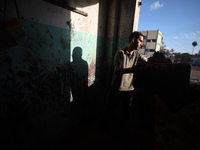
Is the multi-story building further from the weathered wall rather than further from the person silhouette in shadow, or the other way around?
the person silhouette in shadow

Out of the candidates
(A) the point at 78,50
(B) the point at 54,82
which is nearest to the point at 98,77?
(A) the point at 78,50

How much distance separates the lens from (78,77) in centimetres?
172

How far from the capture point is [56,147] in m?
1.58

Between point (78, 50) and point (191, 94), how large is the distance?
1.48m

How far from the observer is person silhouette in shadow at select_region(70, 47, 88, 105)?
1.59m

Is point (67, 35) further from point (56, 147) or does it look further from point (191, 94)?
point (56, 147)

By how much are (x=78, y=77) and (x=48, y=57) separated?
602 millimetres

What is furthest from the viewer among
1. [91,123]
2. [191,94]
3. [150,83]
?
[91,123]

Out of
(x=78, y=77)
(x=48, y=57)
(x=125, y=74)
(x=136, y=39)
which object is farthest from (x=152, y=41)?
(x=48, y=57)

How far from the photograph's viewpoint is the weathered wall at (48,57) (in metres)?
1.01

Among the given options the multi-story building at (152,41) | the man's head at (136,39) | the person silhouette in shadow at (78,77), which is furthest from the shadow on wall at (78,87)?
the multi-story building at (152,41)

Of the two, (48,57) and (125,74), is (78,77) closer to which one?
(48,57)

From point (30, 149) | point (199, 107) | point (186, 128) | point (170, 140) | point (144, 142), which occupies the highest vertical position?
point (199, 107)

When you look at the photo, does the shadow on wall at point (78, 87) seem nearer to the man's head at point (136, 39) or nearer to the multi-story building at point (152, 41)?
the man's head at point (136, 39)
